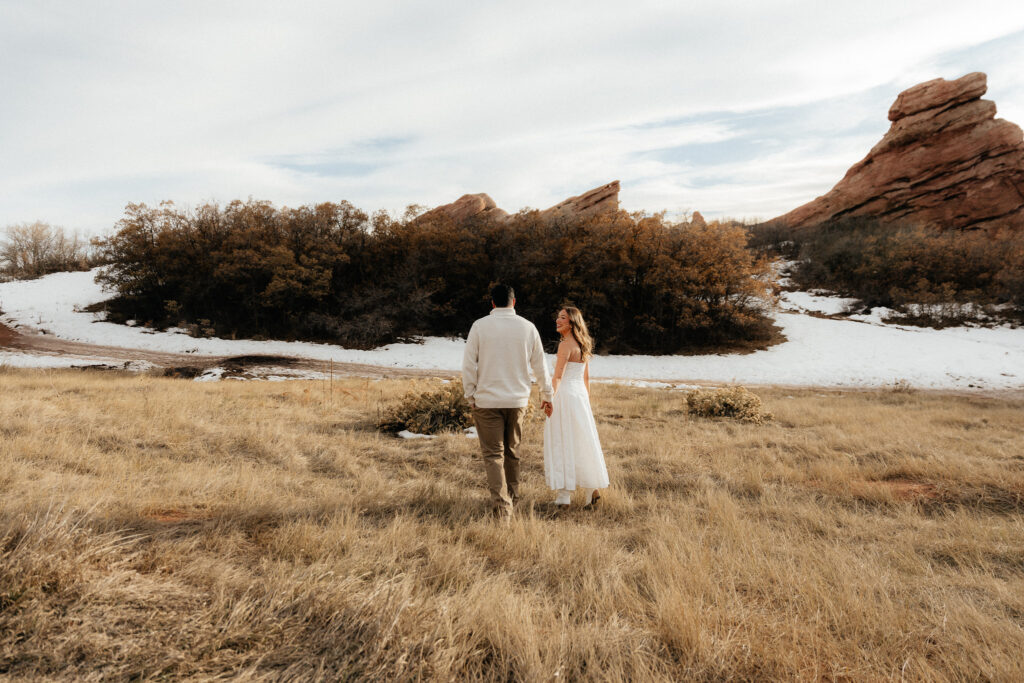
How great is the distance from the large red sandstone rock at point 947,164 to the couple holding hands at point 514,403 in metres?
52.9

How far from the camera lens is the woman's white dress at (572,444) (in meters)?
5.03

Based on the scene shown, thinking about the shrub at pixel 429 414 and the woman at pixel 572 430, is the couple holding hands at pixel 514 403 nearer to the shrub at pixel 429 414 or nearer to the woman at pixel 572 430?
the woman at pixel 572 430

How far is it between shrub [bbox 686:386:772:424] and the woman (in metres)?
6.66

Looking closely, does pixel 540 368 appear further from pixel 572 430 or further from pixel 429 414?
pixel 429 414

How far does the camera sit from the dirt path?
18.5 meters

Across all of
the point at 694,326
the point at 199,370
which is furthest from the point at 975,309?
the point at 199,370

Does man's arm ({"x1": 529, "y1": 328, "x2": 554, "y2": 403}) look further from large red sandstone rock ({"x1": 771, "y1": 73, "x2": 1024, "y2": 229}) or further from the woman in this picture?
large red sandstone rock ({"x1": 771, "y1": 73, "x2": 1024, "y2": 229})

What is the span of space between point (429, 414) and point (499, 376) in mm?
4567

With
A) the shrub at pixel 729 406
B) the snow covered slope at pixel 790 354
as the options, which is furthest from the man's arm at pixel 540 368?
the snow covered slope at pixel 790 354

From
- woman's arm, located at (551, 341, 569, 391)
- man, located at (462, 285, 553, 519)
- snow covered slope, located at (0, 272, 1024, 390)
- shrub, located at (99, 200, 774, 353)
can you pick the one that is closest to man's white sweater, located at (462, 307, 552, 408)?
man, located at (462, 285, 553, 519)

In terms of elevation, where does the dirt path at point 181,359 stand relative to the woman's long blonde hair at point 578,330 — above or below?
below

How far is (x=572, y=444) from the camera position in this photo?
505cm

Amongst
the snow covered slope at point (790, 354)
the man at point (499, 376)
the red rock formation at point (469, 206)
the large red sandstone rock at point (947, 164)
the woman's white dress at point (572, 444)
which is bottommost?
the snow covered slope at point (790, 354)

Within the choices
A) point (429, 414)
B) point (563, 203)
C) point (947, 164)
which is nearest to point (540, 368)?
point (429, 414)
